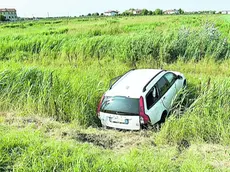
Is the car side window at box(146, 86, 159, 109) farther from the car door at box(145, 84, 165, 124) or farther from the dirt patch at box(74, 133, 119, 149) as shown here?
the dirt patch at box(74, 133, 119, 149)

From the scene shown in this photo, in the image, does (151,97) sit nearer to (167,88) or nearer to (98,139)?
(167,88)

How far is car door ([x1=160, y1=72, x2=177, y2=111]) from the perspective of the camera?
824 cm

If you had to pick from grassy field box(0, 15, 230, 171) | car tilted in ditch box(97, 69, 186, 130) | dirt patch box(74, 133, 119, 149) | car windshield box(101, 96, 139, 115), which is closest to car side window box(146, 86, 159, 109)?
car tilted in ditch box(97, 69, 186, 130)

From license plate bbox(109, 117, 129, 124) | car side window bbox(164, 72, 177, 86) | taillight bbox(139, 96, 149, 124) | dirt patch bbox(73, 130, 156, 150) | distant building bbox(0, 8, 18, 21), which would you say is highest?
distant building bbox(0, 8, 18, 21)

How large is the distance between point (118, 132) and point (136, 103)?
88 centimetres

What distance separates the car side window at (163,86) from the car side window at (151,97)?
0.59 feet

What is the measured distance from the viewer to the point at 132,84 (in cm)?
808

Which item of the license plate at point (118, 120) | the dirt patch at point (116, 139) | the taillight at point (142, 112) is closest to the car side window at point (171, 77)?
the taillight at point (142, 112)

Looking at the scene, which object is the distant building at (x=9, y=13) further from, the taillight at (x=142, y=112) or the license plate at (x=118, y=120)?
the taillight at (x=142, y=112)

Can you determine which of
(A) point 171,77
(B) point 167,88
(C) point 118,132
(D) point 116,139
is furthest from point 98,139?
(A) point 171,77

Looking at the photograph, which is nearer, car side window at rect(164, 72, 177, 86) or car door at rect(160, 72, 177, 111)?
car door at rect(160, 72, 177, 111)

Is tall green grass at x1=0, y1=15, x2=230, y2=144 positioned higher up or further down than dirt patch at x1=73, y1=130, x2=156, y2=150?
higher up

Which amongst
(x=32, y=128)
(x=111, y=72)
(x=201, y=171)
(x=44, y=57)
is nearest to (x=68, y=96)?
(x=32, y=128)

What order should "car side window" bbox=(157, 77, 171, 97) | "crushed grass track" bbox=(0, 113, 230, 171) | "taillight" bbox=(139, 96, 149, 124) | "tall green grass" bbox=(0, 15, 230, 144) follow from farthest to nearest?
"car side window" bbox=(157, 77, 171, 97), "taillight" bbox=(139, 96, 149, 124), "tall green grass" bbox=(0, 15, 230, 144), "crushed grass track" bbox=(0, 113, 230, 171)
